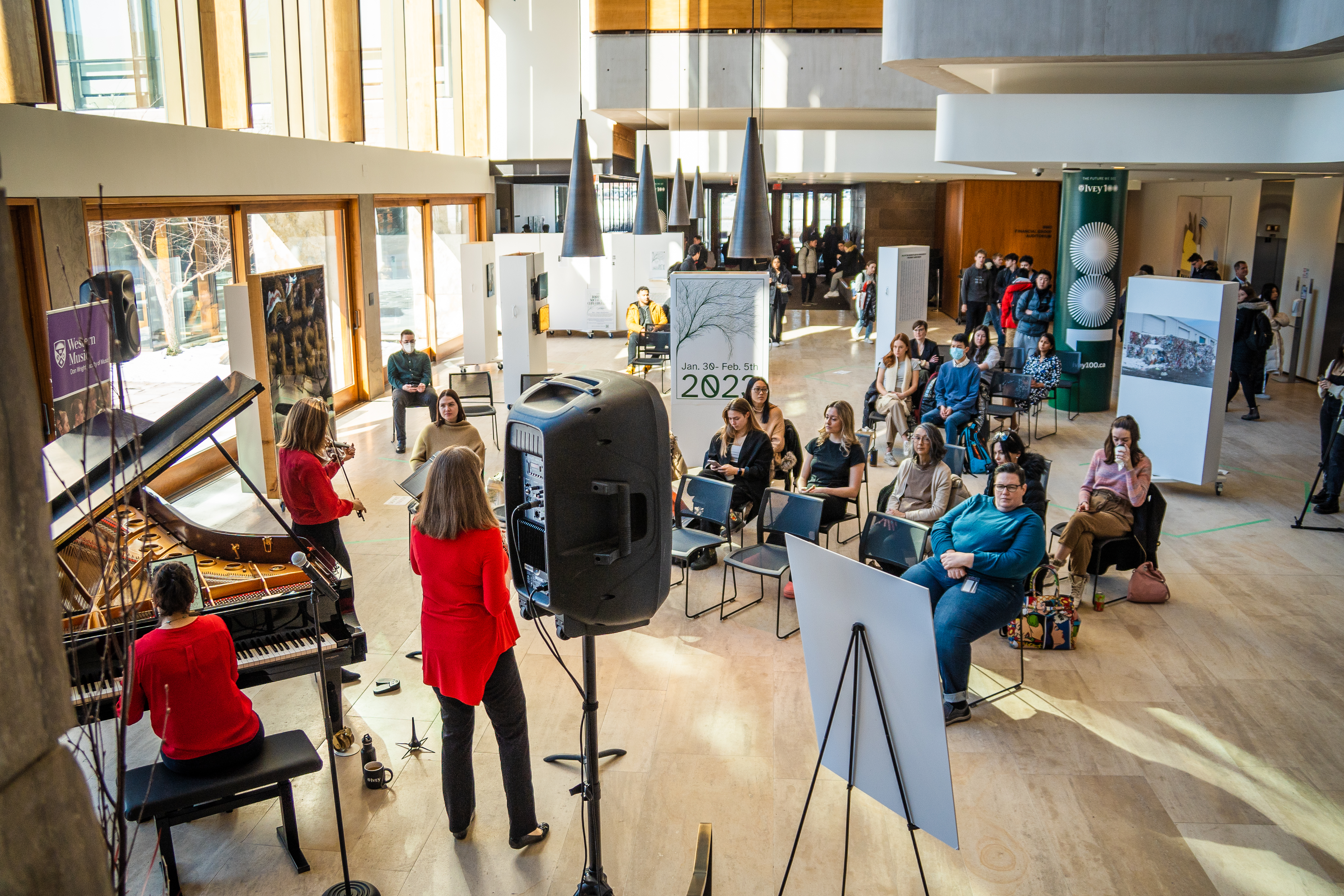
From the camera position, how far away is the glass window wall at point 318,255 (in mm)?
11344

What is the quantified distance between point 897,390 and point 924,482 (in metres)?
4.20

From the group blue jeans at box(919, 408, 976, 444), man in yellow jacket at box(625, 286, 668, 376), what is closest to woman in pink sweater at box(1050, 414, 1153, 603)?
blue jeans at box(919, 408, 976, 444)

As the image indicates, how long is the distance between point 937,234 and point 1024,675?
862 inches

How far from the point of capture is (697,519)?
731cm

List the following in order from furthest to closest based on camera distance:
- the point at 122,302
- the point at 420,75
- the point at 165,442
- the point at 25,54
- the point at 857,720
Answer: the point at 420,75, the point at 122,302, the point at 25,54, the point at 165,442, the point at 857,720

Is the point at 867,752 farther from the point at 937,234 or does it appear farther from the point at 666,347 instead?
the point at 937,234

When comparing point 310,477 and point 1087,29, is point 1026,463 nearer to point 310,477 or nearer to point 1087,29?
point 310,477

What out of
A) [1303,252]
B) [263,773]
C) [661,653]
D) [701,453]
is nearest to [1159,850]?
[661,653]

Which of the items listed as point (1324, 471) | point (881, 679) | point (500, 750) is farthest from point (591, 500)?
point (1324, 471)

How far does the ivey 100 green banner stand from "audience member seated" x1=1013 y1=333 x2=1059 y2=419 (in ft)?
3.81

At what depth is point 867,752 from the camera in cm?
373

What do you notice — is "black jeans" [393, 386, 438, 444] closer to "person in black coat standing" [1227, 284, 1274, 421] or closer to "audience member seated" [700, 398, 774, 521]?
"audience member seated" [700, 398, 774, 521]

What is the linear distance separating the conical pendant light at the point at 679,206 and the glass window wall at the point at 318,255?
4360mm

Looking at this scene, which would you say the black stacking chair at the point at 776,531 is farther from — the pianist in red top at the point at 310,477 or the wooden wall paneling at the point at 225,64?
the wooden wall paneling at the point at 225,64
